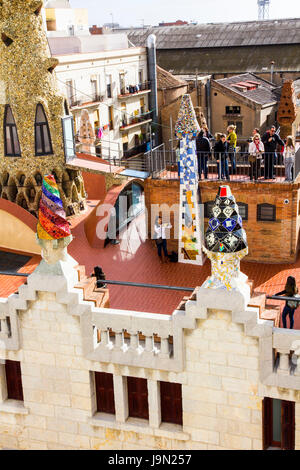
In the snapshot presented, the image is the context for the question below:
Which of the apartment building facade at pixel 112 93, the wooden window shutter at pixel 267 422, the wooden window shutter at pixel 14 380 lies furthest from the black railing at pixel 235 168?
the apartment building facade at pixel 112 93

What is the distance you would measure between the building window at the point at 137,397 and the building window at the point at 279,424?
307cm

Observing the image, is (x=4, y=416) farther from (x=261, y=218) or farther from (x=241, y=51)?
(x=241, y=51)

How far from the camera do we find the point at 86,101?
56875 mm

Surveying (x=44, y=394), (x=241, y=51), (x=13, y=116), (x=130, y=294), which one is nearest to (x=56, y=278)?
(x=44, y=394)

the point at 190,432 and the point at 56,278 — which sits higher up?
the point at 56,278

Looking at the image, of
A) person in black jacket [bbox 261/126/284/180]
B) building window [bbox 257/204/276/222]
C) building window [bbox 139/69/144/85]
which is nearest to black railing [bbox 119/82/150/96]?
building window [bbox 139/69/144/85]

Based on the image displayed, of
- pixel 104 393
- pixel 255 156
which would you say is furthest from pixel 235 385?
pixel 255 156

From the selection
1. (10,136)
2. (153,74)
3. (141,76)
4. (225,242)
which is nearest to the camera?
(225,242)

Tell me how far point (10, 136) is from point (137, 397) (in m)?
16.3

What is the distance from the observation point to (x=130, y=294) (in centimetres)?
2314

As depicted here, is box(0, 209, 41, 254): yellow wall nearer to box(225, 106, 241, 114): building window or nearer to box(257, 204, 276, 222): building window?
box(257, 204, 276, 222): building window

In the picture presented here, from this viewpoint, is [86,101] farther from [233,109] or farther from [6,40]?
[6,40]

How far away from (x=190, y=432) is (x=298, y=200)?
41.9 feet

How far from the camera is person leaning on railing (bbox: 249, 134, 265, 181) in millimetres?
26203
